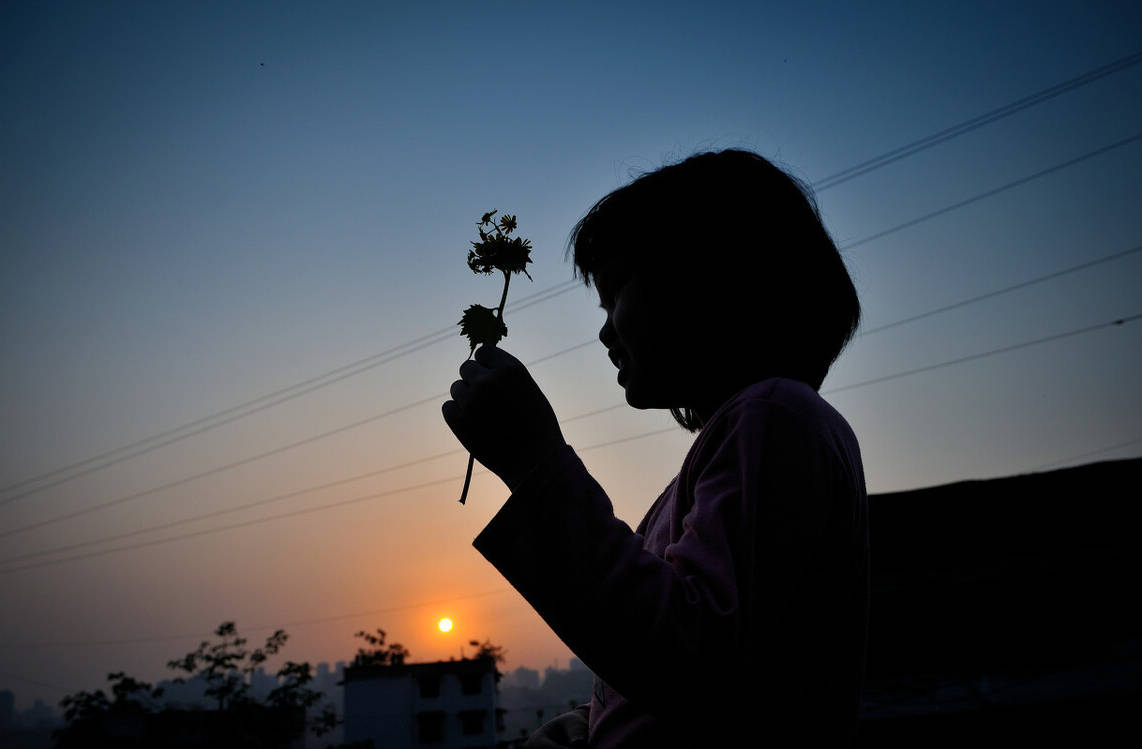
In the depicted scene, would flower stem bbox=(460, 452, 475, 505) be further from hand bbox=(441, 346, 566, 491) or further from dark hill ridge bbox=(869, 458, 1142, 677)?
dark hill ridge bbox=(869, 458, 1142, 677)

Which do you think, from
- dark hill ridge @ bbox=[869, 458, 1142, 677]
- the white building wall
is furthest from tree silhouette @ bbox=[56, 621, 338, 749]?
dark hill ridge @ bbox=[869, 458, 1142, 677]

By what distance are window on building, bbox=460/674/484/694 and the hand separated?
54.4m

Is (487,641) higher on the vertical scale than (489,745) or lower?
higher

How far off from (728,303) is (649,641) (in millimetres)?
1035

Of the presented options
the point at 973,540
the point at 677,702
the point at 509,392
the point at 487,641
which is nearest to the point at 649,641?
the point at 677,702

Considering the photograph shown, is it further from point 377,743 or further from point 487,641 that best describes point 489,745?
point 487,641

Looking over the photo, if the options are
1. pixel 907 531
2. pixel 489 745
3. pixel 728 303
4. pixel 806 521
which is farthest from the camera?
pixel 489 745

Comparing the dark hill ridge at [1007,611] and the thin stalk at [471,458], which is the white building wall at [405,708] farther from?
the thin stalk at [471,458]

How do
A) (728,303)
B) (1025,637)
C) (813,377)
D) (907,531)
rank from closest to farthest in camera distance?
1. (728,303)
2. (813,377)
3. (1025,637)
4. (907,531)

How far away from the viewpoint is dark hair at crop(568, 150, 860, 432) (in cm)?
185

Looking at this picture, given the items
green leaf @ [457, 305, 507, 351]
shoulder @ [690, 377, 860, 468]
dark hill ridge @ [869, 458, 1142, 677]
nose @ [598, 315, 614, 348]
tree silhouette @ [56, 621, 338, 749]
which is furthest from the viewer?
tree silhouette @ [56, 621, 338, 749]

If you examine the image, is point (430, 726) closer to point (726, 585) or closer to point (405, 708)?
point (405, 708)

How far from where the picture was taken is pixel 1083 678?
4.92 meters

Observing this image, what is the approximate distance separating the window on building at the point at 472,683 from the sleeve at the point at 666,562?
5443cm
